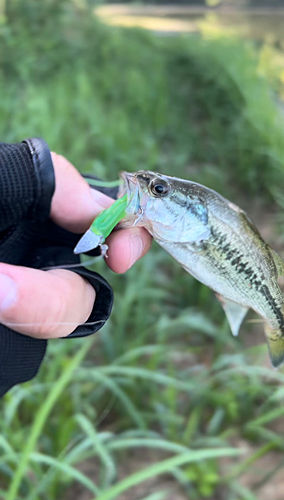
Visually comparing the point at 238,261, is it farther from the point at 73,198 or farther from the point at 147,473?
the point at 147,473

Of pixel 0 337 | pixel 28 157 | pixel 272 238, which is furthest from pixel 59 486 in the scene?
pixel 272 238

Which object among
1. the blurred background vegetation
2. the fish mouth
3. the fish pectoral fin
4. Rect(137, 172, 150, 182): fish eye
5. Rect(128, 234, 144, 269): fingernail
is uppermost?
Rect(137, 172, 150, 182): fish eye

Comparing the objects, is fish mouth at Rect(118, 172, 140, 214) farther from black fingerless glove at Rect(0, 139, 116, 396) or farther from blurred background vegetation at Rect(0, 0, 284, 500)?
blurred background vegetation at Rect(0, 0, 284, 500)

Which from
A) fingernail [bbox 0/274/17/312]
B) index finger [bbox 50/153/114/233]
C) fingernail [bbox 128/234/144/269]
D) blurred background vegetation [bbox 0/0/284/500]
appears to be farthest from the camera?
blurred background vegetation [bbox 0/0/284/500]

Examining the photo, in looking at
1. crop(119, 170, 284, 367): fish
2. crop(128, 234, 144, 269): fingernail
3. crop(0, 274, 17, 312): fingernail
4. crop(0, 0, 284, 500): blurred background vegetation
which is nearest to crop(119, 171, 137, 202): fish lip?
crop(119, 170, 284, 367): fish

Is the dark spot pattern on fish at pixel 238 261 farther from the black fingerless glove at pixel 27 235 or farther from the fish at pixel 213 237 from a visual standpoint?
the black fingerless glove at pixel 27 235

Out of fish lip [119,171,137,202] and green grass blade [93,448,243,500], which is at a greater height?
fish lip [119,171,137,202]

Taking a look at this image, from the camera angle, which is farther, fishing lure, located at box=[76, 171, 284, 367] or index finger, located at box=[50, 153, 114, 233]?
index finger, located at box=[50, 153, 114, 233]

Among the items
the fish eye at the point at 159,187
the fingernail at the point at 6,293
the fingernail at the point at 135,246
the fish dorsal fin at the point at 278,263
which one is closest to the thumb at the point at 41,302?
the fingernail at the point at 6,293
